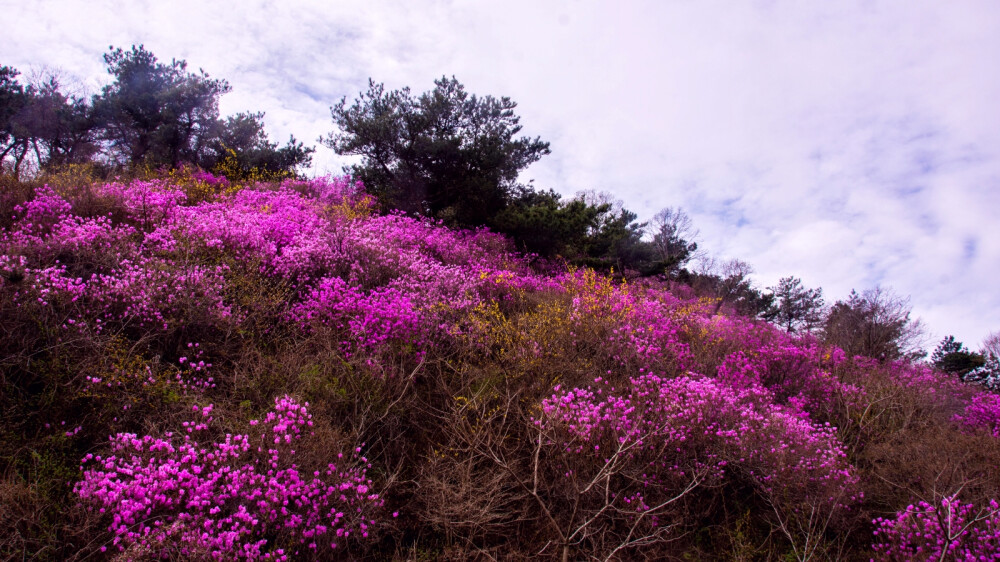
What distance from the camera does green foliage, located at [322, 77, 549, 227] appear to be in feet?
41.7

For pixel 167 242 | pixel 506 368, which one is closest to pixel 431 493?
pixel 506 368

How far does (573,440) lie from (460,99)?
39.6ft

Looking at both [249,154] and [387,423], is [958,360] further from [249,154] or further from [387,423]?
[249,154]

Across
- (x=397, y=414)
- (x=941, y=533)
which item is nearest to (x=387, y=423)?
(x=397, y=414)

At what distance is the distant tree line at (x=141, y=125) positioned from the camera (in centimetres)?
1605

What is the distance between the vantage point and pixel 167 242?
21.0 feet

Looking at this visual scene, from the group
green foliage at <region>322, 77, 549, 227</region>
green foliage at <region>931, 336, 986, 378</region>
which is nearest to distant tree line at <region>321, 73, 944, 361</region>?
green foliage at <region>322, 77, 549, 227</region>

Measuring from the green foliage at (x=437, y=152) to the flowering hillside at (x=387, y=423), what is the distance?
215 inches

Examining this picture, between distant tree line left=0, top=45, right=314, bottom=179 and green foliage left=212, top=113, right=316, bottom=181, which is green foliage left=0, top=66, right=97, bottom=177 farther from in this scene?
green foliage left=212, top=113, right=316, bottom=181

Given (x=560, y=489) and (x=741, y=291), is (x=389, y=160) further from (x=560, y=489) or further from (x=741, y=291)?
(x=741, y=291)

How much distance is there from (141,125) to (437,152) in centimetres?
1288

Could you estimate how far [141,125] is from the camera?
16484 mm

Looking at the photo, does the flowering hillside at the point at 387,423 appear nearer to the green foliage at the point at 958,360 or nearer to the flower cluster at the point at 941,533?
the flower cluster at the point at 941,533

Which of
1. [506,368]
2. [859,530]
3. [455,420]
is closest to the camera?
[859,530]
